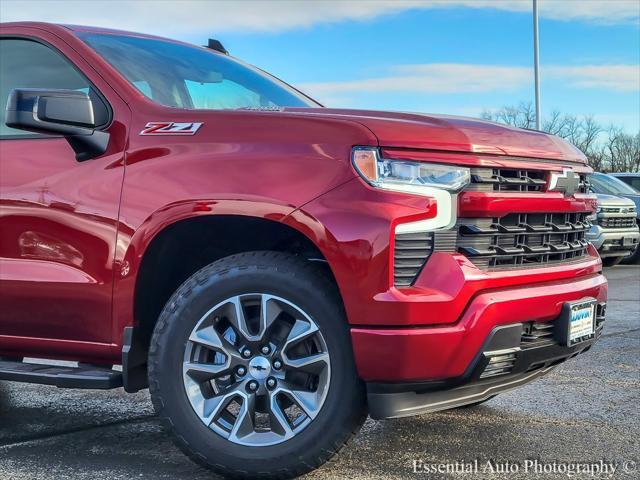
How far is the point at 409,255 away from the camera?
2.93 meters

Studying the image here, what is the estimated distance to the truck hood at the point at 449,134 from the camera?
9.93 feet

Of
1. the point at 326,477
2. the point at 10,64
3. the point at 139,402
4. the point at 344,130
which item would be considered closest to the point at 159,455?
the point at 326,477

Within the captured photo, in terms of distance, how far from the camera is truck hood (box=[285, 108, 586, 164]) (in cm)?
303

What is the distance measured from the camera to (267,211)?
3062 mm

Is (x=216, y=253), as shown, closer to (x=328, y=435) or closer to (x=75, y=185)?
(x=75, y=185)

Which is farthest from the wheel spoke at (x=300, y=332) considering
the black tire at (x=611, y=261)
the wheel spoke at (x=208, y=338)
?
the black tire at (x=611, y=261)

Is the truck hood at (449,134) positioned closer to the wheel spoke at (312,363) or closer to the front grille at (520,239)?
the front grille at (520,239)

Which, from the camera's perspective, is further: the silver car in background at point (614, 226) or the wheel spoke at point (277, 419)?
the silver car in background at point (614, 226)

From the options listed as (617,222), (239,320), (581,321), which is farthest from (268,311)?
(617,222)

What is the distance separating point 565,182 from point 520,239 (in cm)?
42

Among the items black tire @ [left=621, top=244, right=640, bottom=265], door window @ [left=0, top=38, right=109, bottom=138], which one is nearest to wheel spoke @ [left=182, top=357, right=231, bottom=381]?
door window @ [left=0, top=38, right=109, bottom=138]

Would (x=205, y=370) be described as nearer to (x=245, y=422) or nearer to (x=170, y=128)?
(x=245, y=422)

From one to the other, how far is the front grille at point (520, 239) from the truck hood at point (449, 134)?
264mm

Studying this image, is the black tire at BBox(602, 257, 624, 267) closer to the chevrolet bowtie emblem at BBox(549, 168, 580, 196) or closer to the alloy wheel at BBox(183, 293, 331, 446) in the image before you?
the chevrolet bowtie emblem at BBox(549, 168, 580, 196)
